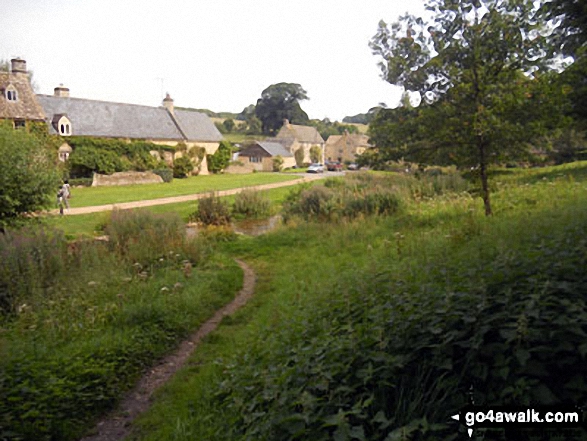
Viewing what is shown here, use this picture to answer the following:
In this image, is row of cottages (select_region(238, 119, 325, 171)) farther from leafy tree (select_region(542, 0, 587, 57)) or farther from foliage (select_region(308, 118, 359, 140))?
leafy tree (select_region(542, 0, 587, 57))

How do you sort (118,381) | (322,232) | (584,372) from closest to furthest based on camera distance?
(584,372), (118,381), (322,232)

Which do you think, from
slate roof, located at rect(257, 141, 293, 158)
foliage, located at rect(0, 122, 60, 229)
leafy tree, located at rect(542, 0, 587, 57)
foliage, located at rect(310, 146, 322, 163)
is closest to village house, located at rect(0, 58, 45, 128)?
foliage, located at rect(0, 122, 60, 229)

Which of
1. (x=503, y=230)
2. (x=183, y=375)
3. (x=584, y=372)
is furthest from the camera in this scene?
(x=503, y=230)

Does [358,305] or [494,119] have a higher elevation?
[494,119]

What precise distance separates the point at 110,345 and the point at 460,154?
8299 millimetres

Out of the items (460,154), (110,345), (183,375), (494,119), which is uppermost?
(494,119)

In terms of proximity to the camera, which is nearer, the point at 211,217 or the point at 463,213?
the point at 463,213

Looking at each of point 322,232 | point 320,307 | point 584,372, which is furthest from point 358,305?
point 322,232

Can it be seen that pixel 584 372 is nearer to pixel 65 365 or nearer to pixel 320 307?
pixel 320 307

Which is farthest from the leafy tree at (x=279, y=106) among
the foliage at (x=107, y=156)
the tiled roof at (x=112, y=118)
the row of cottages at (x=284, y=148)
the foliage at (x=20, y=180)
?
the foliage at (x=20, y=180)

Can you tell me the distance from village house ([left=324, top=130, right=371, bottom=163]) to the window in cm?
5986

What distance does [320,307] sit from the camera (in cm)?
542

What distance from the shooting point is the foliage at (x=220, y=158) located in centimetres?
5379

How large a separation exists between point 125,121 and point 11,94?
11.8m
